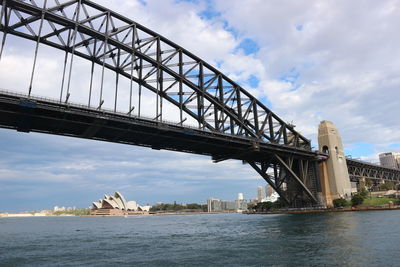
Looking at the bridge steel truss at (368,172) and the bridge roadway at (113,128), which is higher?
the bridge steel truss at (368,172)

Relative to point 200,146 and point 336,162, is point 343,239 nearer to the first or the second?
point 200,146

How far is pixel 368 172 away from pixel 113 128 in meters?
131

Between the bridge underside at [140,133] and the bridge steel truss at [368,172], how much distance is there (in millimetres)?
45588

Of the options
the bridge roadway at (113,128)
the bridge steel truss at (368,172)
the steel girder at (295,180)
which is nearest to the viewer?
the bridge roadway at (113,128)

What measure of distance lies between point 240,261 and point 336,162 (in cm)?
Result: 7891

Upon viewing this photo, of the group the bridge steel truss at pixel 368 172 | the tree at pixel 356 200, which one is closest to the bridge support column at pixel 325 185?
the tree at pixel 356 200

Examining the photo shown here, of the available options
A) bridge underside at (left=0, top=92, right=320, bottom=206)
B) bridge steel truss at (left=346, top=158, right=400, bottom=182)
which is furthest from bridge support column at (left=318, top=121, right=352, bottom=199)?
bridge steel truss at (left=346, top=158, right=400, bottom=182)

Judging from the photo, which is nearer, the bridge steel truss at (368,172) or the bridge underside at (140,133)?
the bridge underside at (140,133)

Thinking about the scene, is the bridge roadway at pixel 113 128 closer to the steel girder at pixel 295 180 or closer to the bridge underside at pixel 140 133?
the bridge underside at pixel 140 133

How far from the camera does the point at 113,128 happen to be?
Answer: 49.8m

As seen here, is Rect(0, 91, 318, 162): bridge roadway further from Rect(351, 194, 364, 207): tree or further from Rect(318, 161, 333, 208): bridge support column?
Rect(351, 194, 364, 207): tree

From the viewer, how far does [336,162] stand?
90375 millimetres

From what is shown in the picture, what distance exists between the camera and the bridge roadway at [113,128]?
137 ft

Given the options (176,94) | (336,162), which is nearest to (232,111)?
(176,94)
